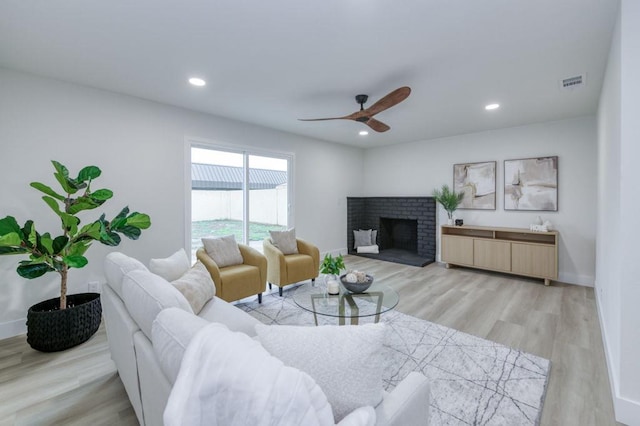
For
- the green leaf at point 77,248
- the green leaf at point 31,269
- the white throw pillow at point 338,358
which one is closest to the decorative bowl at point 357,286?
the white throw pillow at point 338,358

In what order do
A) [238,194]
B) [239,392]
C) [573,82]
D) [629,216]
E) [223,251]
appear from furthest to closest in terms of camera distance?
[238,194]
[223,251]
[573,82]
[629,216]
[239,392]

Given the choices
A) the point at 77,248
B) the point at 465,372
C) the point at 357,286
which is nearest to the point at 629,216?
the point at 465,372

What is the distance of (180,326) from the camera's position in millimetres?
1005

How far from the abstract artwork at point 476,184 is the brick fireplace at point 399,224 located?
60 centimetres

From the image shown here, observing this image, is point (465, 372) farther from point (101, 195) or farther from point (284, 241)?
point (101, 195)

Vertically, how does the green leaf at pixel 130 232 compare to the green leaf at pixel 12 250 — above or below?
above

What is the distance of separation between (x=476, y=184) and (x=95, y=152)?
19.0 feet

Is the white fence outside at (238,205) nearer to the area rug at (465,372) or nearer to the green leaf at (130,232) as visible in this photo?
the green leaf at (130,232)

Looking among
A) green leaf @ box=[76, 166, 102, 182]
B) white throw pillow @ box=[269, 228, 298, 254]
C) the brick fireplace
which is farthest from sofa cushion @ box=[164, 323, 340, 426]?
the brick fireplace

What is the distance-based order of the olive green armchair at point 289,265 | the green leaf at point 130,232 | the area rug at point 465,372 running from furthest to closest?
the olive green armchair at point 289,265, the green leaf at point 130,232, the area rug at point 465,372

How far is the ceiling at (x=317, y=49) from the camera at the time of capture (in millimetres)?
1888

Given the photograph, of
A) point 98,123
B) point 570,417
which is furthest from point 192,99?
point 570,417

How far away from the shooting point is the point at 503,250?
14.9 ft

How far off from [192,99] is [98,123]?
1056mm
